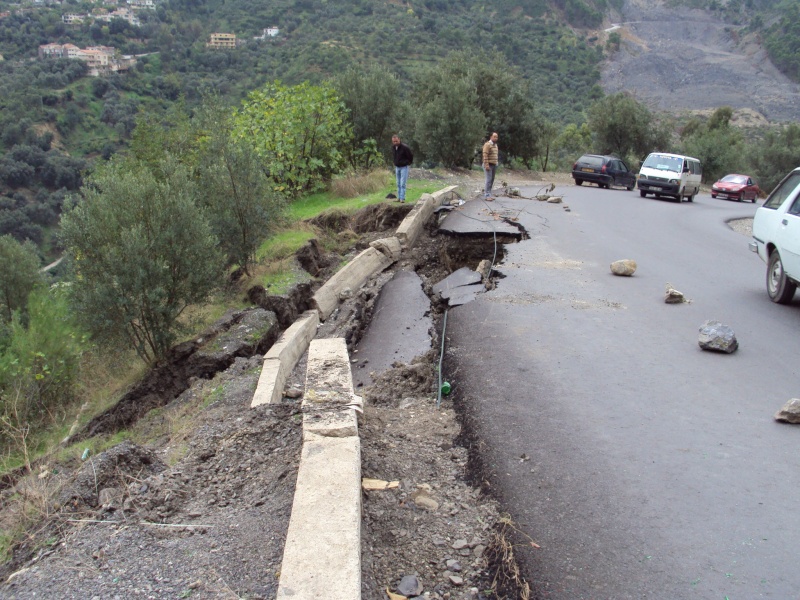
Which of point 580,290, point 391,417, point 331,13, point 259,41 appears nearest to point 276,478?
point 391,417

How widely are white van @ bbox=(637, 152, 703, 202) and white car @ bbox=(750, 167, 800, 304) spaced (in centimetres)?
1748

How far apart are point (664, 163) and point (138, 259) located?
76.0 feet

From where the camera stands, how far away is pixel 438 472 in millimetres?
4711

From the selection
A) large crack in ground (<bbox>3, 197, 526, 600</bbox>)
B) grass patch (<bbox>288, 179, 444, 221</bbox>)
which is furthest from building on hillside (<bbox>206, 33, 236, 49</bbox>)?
large crack in ground (<bbox>3, 197, 526, 600</bbox>)

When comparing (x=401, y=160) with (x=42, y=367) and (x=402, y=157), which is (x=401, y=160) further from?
(x=42, y=367)

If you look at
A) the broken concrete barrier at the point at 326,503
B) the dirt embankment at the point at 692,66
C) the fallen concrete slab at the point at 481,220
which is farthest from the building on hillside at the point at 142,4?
the broken concrete barrier at the point at 326,503

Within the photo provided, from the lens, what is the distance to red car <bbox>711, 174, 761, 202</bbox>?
108ft

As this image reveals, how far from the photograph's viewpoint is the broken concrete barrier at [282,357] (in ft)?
22.2

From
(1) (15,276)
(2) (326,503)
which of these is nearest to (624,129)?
(1) (15,276)

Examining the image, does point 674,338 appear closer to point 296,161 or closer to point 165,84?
point 296,161

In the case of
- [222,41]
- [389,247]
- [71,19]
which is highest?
[389,247]

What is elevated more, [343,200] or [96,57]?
[343,200]

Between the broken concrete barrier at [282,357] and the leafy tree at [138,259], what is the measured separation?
1.61 meters

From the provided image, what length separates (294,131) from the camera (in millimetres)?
18453
